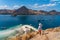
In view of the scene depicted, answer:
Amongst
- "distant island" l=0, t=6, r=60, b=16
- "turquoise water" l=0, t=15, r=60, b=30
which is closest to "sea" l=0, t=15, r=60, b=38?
"turquoise water" l=0, t=15, r=60, b=30

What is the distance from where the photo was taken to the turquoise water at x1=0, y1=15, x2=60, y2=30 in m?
10.3

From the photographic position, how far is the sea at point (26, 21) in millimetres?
10288

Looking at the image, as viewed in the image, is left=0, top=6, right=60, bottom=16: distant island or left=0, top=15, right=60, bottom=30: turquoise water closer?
left=0, top=15, right=60, bottom=30: turquoise water

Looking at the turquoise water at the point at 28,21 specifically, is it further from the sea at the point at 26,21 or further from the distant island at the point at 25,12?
the distant island at the point at 25,12

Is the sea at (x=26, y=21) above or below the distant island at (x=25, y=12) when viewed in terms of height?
below

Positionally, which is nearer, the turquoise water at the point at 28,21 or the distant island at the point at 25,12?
the turquoise water at the point at 28,21

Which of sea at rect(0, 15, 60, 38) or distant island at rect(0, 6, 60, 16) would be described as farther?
distant island at rect(0, 6, 60, 16)

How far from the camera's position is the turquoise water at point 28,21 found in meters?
10.3

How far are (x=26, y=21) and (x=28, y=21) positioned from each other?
12 cm

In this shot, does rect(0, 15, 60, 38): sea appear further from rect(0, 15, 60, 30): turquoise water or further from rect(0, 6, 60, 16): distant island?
rect(0, 6, 60, 16): distant island

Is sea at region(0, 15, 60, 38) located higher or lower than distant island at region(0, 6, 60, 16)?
lower

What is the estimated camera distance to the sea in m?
10.3

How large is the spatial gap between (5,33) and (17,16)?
1.39 metres

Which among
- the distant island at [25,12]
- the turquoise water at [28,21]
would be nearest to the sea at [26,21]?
the turquoise water at [28,21]
